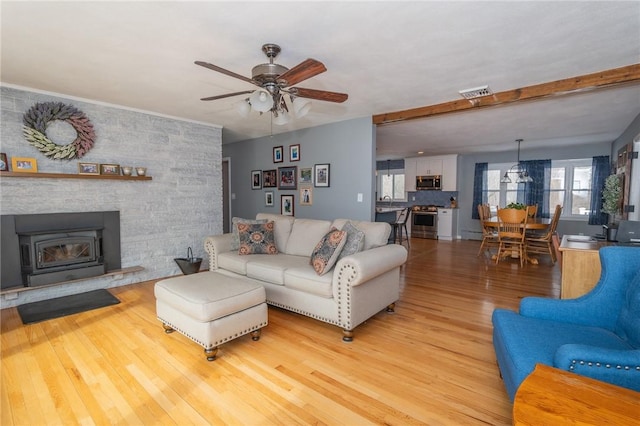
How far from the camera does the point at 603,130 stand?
5.25 m

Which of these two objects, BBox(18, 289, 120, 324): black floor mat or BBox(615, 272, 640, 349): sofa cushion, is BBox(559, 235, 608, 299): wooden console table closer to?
BBox(615, 272, 640, 349): sofa cushion

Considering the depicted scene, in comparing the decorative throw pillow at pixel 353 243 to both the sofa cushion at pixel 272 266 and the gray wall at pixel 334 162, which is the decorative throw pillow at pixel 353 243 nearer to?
the sofa cushion at pixel 272 266

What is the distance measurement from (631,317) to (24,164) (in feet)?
17.0

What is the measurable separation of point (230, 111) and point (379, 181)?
6407 millimetres

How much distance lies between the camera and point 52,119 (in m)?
3.52

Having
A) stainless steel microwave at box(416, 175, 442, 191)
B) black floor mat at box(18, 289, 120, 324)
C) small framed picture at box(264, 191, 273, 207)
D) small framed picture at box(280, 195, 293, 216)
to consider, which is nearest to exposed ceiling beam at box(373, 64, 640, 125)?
small framed picture at box(280, 195, 293, 216)

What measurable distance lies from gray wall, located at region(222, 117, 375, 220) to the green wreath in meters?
2.81

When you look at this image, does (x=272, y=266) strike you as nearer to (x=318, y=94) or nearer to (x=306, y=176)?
(x=318, y=94)

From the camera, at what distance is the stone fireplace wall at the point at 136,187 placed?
11.1ft

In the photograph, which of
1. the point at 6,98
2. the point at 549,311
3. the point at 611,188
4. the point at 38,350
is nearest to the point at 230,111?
the point at 6,98

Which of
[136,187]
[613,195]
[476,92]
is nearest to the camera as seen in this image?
[476,92]

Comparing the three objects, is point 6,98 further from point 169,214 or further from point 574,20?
point 574,20

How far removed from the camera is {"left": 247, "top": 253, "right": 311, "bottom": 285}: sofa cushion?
3021 mm

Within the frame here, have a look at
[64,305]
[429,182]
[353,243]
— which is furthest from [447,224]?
[64,305]
